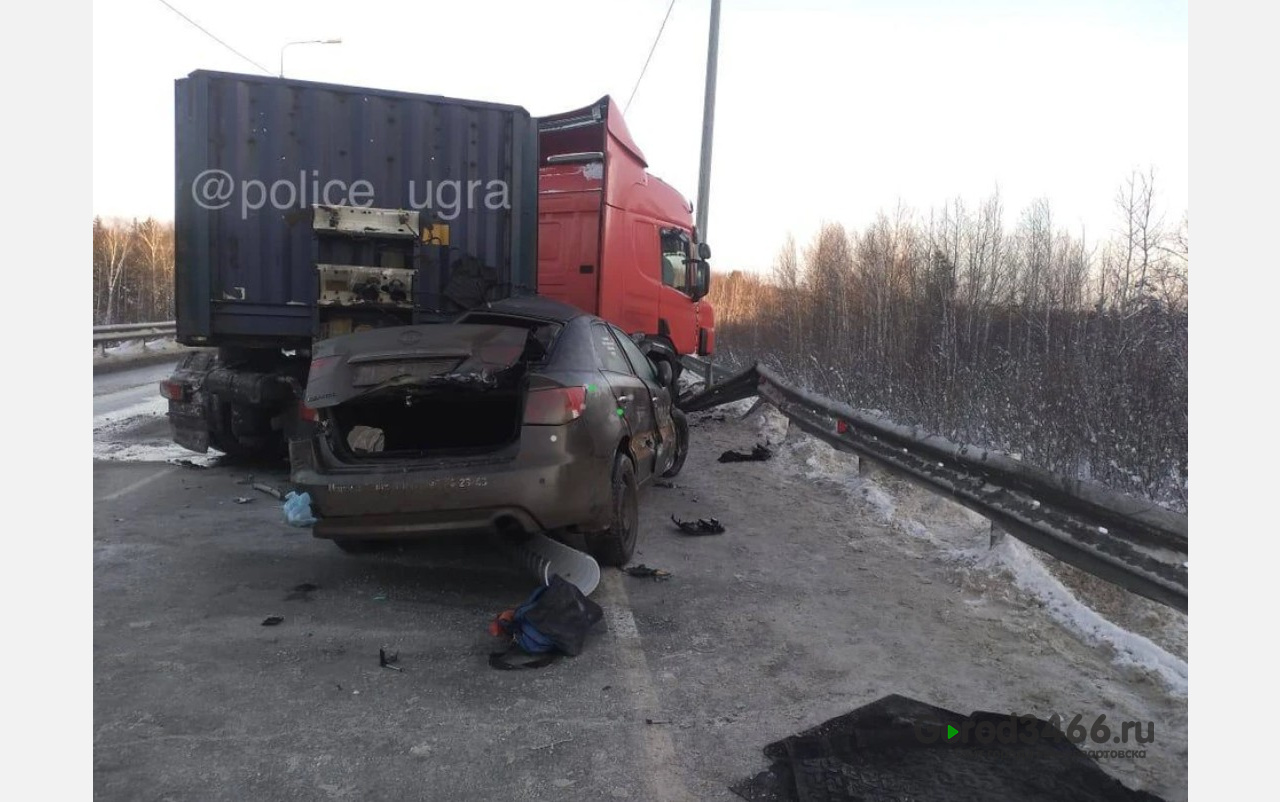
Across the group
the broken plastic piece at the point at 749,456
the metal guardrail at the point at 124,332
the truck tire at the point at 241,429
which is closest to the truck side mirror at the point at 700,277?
the broken plastic piece at the point at 749,456

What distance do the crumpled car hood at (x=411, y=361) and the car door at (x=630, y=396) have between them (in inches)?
29.0

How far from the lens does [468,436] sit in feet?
17.7

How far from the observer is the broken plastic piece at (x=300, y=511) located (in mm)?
4836

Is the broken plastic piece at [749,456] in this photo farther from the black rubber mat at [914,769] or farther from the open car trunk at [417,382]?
the black rubber mat at [914,769]

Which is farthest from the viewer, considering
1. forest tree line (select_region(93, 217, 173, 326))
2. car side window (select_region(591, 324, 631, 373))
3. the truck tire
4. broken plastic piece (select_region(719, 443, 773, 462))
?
forest tree line (select_region(93, 217, 173, 326))

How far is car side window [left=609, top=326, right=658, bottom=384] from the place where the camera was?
647 cm

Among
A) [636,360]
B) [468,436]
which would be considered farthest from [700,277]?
[468,436]

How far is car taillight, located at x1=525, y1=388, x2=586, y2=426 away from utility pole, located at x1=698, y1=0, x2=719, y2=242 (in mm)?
12975

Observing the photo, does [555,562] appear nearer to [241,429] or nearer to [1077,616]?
[1077,616]

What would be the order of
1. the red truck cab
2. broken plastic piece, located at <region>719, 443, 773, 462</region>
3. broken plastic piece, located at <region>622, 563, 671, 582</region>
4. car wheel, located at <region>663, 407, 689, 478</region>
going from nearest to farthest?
broken plastic piece, located at <region>622, 563, 671, 582</region>, car wheel, located at <region>663, 407, 689, 478</region>, the red truck cab, broken plastic piece, located at <region>719, 443, 773, 462</region>

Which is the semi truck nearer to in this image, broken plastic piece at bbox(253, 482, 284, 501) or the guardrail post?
broken plastic piece at bbox(253, 482, 284, 501)

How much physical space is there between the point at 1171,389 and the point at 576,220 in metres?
6.26

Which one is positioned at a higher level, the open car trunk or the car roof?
the car roof

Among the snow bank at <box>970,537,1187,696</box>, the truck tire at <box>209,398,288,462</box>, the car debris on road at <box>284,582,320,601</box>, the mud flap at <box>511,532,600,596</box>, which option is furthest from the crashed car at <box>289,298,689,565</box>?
the truck tire at <box>209,398,288,462</box>
